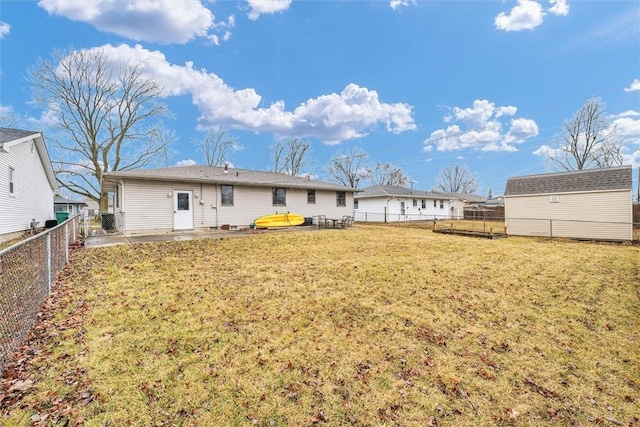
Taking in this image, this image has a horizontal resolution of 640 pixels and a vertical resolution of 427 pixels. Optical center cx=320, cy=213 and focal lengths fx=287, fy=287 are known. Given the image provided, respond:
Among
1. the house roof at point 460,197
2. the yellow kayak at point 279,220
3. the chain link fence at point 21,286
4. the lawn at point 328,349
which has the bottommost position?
the lawn at point 328,349

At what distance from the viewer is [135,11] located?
12875 mm

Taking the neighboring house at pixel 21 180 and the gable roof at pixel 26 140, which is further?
the neighboring house at pixel 21 180

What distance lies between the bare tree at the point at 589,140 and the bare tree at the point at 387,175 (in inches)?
838

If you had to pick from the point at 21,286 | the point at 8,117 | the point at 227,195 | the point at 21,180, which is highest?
the point at 8,117

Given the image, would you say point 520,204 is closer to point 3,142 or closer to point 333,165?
point 3,142

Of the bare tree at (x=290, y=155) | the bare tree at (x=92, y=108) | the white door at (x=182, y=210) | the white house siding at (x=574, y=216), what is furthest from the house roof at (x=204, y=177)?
the bare tree at (x=290, y=155)

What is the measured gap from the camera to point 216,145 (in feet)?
123

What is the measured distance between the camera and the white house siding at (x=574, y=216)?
14.3m

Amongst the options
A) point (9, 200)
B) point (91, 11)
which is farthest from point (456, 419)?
point (91, 11)

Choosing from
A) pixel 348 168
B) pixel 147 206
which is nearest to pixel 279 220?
pixel 147 206

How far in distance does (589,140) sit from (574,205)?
70.6 ft

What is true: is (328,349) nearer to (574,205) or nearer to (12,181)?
(12,181)

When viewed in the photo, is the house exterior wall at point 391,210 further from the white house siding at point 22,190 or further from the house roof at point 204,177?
the white house siding at point 22,190

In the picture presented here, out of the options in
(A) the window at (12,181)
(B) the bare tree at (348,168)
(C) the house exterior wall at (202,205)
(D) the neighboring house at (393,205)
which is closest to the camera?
(A) the window at (12,181)
